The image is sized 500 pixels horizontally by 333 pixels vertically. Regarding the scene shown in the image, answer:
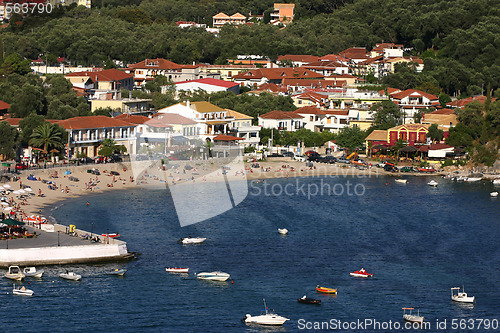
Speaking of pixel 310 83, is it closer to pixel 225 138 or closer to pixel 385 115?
pixel 385 115

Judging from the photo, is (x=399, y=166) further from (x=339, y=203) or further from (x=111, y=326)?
(x=111, y=326)

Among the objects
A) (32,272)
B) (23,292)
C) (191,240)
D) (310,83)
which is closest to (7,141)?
(191,240)

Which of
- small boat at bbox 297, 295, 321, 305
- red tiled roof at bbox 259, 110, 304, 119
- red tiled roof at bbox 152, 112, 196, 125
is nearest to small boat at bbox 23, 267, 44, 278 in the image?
small boat at bbox 297, 295, 321, 305

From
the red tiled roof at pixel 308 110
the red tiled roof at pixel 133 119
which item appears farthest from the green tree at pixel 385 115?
A: the red tiled roof at pixel 133 119

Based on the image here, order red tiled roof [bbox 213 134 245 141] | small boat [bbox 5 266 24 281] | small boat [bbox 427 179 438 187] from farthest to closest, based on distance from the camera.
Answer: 1. red tiled roof [bbox 213 134 245 141]
2. small boat [bbox 427 179 438 187]
3. small boat [bbox 5 266 24 281]

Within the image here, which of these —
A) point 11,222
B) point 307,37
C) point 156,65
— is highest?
point 307,37

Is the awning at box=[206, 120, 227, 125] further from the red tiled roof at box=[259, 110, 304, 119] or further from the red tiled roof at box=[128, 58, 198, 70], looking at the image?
the red tiled roof at box=[128, 58, 198, 70]
